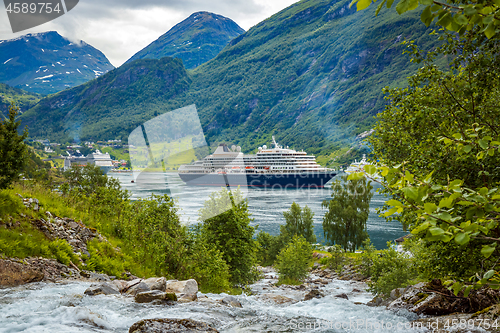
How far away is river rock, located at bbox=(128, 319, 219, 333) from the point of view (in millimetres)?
4016

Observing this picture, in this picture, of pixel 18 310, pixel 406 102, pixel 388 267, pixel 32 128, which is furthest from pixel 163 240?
pixel 32 128

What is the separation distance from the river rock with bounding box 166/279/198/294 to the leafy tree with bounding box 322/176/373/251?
84.4 feet

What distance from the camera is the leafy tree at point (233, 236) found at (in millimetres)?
12141

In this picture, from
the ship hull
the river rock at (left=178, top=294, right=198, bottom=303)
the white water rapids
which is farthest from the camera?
the ship hull

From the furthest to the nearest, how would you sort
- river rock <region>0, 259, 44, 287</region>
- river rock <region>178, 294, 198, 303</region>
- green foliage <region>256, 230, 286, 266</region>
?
green foliage <region>256, 230, 286, 266</region> < river rock <region>178, 294, 198, 303</region> < river rock <region>0, 259, 44, 287</region>

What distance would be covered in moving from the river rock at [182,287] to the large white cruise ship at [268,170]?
6638 cm

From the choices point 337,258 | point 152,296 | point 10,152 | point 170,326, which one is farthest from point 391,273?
point 10,152

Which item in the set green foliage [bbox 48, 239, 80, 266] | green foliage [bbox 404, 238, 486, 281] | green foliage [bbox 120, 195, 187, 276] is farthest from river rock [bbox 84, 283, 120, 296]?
green foliage [bbox 404, 238, 486, 281]

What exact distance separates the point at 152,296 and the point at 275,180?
2816 inches

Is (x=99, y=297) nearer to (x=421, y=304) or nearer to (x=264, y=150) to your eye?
(x=421, y=304)

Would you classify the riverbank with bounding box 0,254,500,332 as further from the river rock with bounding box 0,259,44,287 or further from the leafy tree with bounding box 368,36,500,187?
the leafy tree with bounding box 368,36,500,187

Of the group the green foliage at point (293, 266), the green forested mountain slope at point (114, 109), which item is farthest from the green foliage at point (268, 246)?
the green forested mountain slope at point (114, 109)

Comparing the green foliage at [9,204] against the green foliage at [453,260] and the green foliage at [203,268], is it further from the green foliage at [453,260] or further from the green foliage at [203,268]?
the green foliage at [453,260]

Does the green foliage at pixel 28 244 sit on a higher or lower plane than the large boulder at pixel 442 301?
higher
